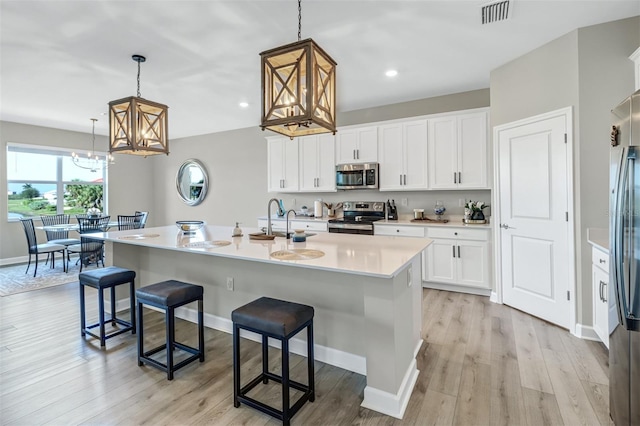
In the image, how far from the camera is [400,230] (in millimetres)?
4320

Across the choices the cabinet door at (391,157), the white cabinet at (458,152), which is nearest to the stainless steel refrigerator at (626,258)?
the white cabinet at (458,152)

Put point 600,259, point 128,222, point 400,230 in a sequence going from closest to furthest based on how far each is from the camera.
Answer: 1. point 600,259
2. point 400,230
3. point 128,222

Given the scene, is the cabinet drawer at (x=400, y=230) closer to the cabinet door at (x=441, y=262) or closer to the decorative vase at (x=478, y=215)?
the cabinet door at (x=441, y=262)

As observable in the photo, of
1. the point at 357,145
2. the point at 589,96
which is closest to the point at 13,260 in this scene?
the point at 357,145

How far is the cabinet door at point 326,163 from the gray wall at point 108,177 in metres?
5.08

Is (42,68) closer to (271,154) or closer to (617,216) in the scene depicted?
Answer: (271,154)

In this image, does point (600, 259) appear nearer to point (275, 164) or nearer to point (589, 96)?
point (589, 96)

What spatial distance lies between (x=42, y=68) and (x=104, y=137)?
4.03 m

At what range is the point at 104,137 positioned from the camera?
23.3 feet

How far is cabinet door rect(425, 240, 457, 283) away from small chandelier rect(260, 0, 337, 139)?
268 cm

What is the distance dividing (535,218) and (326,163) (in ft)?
9.83

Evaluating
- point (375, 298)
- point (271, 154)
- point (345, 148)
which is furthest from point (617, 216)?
point (271, 154)

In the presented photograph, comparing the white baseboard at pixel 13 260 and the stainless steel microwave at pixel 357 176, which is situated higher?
the stainless steel microwave at pixel 357 176

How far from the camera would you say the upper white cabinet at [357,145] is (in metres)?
4.74
